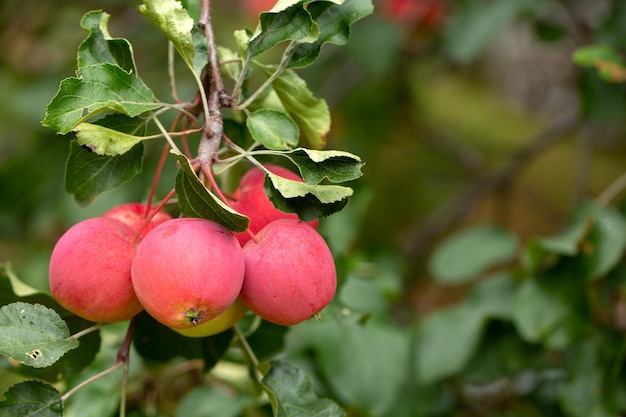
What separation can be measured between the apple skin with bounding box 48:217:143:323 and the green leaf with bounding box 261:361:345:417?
0.15 metres

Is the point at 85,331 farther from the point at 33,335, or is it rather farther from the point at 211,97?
the point at 211,97

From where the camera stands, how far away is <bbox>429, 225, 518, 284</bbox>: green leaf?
1314mm

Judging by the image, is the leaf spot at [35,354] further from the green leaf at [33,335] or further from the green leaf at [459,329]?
the green leaf at [459,329]

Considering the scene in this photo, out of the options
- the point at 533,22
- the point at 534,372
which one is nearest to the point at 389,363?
Answer: the point at 534,372

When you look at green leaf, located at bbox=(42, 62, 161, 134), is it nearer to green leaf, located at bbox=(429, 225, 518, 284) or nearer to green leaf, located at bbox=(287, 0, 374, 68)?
green leaf, located at bbox=(287, 0, 374, 68)

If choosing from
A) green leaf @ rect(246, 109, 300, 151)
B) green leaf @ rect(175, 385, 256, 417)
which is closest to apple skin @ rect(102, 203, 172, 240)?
Answer: green leaf @ rect(246, 109, 300, 151)

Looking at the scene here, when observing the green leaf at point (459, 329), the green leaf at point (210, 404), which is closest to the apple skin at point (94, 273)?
the green leaf at point (210, 404)

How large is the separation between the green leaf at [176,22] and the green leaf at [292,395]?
0.89ft

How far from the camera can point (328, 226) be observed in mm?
1203

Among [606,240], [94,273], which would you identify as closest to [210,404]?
[94,273]

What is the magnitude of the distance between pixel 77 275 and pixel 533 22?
3.77ft

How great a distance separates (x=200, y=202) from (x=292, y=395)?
20cm

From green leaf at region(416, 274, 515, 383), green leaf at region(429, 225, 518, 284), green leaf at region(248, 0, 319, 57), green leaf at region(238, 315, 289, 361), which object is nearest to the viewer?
green leaf at region(248, 0, 319, 57)

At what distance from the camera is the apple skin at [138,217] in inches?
24.1
